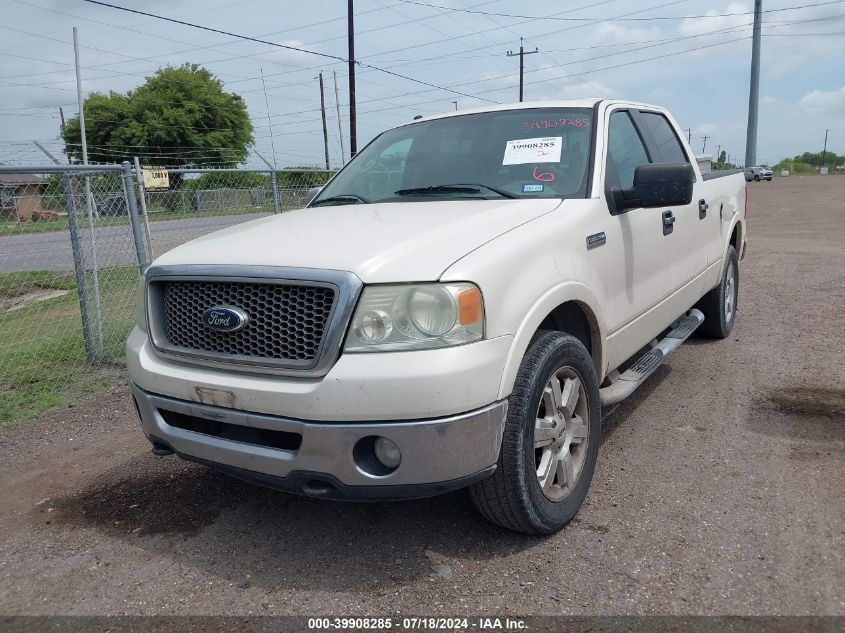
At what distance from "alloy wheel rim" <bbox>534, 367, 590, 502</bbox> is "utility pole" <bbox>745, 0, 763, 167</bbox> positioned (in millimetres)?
43133

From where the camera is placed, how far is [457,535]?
3.04 metres

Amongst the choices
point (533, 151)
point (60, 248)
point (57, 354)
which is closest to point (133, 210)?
point (60, 248)

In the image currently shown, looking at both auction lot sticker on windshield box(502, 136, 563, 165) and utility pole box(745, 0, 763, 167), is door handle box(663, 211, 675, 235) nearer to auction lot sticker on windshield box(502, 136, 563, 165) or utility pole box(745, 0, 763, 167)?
auction lot sticker on windshield box(502, 136, 563, 165)

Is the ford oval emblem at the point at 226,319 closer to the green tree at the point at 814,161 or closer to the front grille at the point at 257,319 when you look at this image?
the front grille at the point at 257,319

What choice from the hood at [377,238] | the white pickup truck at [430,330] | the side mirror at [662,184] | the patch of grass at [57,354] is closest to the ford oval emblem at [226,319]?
the white pickup truck at [430,330]

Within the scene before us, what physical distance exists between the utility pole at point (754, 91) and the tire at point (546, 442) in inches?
1697

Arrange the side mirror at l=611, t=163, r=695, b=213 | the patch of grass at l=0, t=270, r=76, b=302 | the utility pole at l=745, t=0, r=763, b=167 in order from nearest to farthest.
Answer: the side mirror at l=611, t=163, r=695, b=213, the patch of grass at l=0, t=270, r=76, b=302, the utility pole at l=745, t=0, r=763, b=167

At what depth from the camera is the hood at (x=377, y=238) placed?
8.27 feet

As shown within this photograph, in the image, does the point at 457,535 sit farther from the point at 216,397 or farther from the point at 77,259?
the point at 77,259

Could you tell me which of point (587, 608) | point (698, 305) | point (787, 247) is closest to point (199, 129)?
point (787, 247)

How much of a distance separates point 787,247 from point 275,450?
1342 cm

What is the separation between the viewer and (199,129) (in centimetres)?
4781

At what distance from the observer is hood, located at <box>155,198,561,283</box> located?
2.52 m

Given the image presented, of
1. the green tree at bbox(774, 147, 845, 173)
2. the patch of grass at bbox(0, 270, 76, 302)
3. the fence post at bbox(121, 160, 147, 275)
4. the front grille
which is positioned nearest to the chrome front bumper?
the front grille
